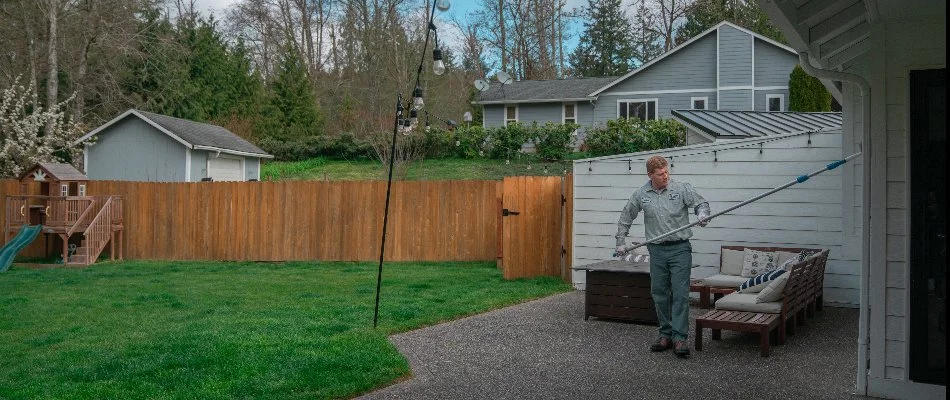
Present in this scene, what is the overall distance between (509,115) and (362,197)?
18.6 meters

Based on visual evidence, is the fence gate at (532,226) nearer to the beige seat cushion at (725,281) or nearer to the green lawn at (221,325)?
the green lawn at (221,325)

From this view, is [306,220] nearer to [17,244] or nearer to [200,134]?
[17,244]

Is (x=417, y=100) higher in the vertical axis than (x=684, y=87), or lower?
lower

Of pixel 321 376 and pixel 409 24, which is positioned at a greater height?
pixel 409 24

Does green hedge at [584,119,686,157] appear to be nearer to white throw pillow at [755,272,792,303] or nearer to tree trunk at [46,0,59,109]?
tree trunk at [46,0,59,109]

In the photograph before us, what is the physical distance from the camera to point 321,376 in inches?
240

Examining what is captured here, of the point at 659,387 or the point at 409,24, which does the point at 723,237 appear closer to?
the point at 659,387

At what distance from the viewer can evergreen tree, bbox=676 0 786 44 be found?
37.6 m

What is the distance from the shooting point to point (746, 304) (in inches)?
294

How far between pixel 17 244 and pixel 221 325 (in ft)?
Result: 32.9

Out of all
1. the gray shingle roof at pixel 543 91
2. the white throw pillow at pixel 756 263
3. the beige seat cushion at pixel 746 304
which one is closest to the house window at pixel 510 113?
the gray shingle roof at pixel 543 91

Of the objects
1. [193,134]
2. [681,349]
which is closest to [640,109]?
[193,134]

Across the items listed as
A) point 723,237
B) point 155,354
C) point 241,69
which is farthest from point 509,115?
point 155,354

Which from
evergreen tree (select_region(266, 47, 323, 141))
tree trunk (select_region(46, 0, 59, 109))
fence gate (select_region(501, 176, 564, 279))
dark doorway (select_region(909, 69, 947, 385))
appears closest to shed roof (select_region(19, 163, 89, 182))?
tree trunk (select_region(46, 0, 59, 109))
